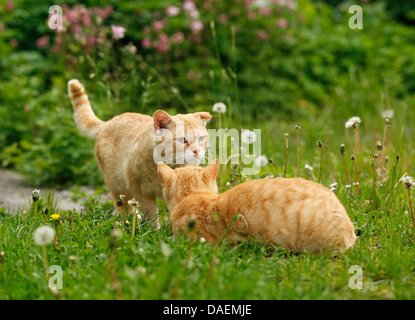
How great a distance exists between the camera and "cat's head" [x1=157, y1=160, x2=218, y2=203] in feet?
10.0

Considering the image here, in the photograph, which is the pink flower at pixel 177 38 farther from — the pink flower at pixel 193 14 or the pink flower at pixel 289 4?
the pink flower at pixel 289 4

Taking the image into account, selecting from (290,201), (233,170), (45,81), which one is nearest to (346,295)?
(290,201)

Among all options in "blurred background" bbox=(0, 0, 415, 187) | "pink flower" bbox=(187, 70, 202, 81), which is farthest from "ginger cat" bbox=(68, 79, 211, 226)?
"pink flower" bbox=(187, 70, 202, 81)

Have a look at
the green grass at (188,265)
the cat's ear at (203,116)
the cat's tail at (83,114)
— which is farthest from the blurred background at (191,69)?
the green grass at (188,265)

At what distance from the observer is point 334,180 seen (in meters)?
4.12

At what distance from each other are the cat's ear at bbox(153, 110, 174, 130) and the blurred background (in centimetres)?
159

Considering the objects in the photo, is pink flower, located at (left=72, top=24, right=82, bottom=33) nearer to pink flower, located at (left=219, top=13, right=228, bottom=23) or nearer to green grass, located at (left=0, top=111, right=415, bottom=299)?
pink flower, located at (left=219, top=13, right=228, bottom=23)

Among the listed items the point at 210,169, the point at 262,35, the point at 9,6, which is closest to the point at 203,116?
the point at 210,169

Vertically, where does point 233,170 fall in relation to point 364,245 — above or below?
above

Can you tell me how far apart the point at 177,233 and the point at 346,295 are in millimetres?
912

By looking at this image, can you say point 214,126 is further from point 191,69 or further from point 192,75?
point 191,69

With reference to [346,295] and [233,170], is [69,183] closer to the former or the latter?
[233,170]

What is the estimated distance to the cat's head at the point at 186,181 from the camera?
120 inches

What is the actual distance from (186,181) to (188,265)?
73cm
